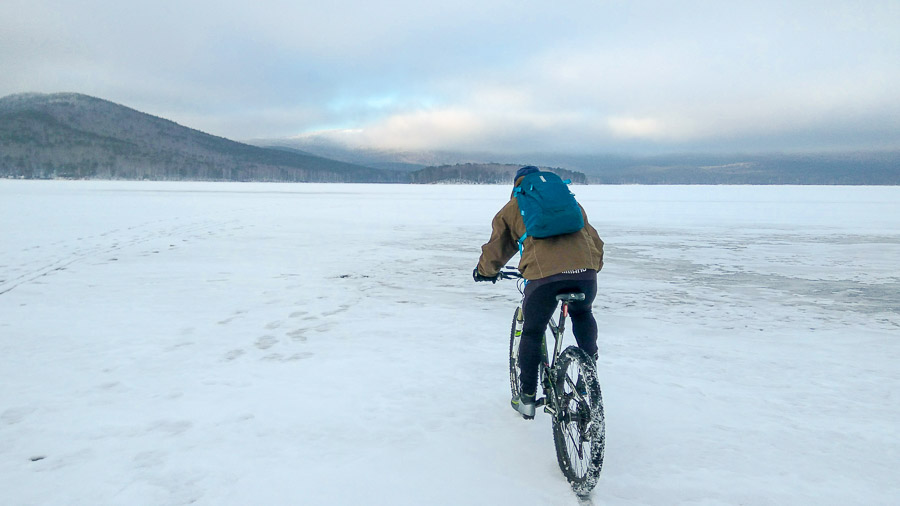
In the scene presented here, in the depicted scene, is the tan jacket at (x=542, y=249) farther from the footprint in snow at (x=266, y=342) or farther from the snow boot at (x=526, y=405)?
the footprint in snow at (x=266, y=342)

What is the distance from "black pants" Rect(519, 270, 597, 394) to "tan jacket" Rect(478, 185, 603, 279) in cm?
6

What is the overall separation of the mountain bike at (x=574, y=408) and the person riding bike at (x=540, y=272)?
Answer: 77 mm

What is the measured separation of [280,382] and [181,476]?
1.53 metres

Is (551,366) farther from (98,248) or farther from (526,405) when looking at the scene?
(98,248)

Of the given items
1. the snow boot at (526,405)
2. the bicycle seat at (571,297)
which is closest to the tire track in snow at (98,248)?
the snow boot at (526,405)

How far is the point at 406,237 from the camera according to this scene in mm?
16609

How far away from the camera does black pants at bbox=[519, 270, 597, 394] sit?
321cm

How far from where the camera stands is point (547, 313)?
3.32 meters

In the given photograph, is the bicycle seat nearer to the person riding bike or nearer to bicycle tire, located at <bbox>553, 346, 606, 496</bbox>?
the person riding bike

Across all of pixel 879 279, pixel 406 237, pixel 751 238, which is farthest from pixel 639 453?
pixel 751 238

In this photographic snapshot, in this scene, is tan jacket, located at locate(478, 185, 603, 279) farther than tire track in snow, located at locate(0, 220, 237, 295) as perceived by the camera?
No

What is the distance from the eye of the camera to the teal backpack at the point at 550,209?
10.2ft

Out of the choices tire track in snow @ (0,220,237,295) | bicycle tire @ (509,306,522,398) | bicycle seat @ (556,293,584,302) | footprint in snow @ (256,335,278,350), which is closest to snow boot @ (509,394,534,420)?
bicycle tire @ (509,306,522,398)

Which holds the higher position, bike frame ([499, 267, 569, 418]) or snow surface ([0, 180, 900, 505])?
bike frame ([499, 267, 569, 418])
